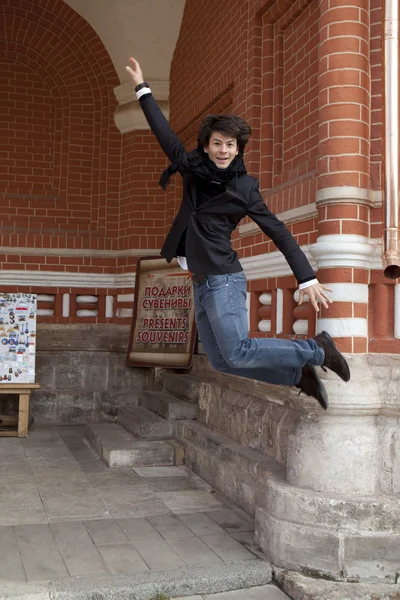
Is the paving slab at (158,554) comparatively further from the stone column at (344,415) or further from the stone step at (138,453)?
the stone step at (138,453)

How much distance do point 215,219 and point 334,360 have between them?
0.98 meters

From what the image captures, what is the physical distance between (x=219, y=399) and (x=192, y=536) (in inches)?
68.0

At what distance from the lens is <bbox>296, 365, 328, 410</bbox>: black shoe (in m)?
3.73

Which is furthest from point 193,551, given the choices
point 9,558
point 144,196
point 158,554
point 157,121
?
point 144,196

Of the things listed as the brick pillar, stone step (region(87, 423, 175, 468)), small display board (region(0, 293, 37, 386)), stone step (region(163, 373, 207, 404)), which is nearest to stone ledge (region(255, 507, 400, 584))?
the brick pillar

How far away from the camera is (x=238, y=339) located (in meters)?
3.58

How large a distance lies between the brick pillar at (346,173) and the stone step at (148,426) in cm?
265

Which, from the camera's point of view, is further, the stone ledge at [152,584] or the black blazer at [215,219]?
the black blazer at [215,219]

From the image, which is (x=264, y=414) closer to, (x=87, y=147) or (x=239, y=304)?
(x=239, y=304)

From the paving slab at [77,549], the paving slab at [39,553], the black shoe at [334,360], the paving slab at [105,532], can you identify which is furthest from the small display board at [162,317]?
the black shoe at [334,360]

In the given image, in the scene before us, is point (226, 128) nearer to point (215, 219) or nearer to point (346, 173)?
point (215, 219)

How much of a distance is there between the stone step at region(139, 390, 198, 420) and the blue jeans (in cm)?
270

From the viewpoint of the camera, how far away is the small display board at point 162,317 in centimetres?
708

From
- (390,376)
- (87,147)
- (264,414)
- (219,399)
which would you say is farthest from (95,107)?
(390,376)
